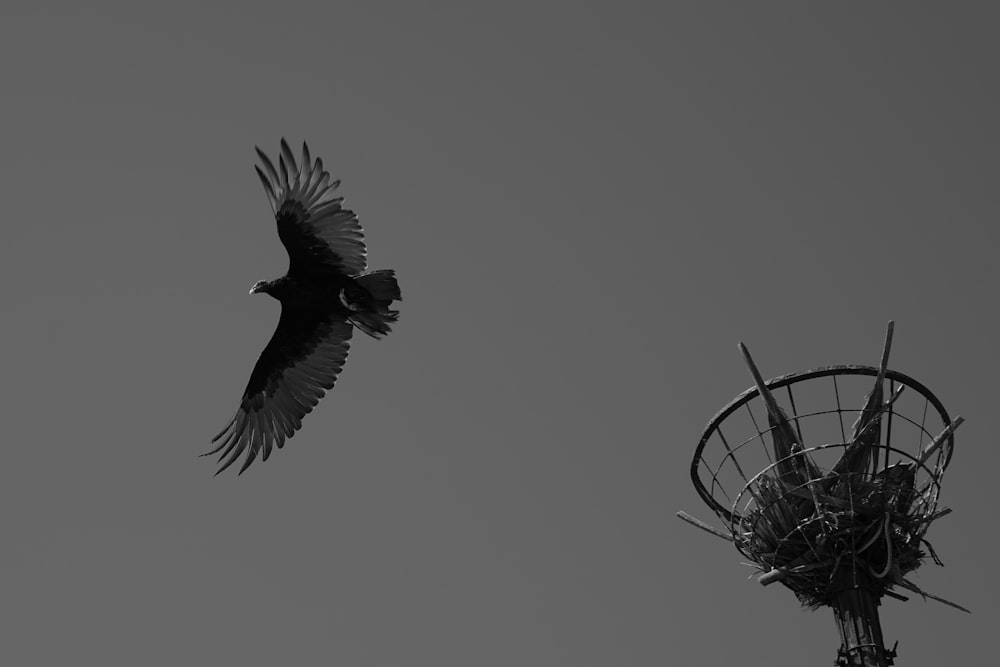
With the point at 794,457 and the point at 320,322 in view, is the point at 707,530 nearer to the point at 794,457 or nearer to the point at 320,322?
the point at 794,457

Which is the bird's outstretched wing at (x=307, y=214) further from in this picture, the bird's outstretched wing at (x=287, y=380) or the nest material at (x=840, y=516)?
the nest material at (x=840, y=516)

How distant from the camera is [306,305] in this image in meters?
27.3

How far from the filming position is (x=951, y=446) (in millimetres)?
21062

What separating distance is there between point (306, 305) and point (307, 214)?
6.48 feet

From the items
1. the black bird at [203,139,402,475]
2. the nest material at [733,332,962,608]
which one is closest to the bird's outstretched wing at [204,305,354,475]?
the black bird at [203,139,402,475]

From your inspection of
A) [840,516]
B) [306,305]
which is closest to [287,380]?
[306,305]

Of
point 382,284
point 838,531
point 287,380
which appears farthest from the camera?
point 287,380

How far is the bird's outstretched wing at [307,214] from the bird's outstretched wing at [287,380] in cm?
205

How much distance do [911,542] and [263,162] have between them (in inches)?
541

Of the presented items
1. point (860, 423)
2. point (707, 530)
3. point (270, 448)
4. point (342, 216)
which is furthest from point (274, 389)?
point (860, 423)

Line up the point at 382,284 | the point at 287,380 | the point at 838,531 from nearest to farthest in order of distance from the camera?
1. the point at 838,531
2. the point at 382,284
3. the point at 287,380

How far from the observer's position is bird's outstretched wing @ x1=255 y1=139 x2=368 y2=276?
26.3 metres

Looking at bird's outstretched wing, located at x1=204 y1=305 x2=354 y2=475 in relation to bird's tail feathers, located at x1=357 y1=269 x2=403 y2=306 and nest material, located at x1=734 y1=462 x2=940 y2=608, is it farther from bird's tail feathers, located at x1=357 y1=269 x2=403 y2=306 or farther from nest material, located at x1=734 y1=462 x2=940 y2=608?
nest material, located at x1=734 y1=462 x2=940 y2=608

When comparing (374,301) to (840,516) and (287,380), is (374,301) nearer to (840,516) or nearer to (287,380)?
(287,380)
